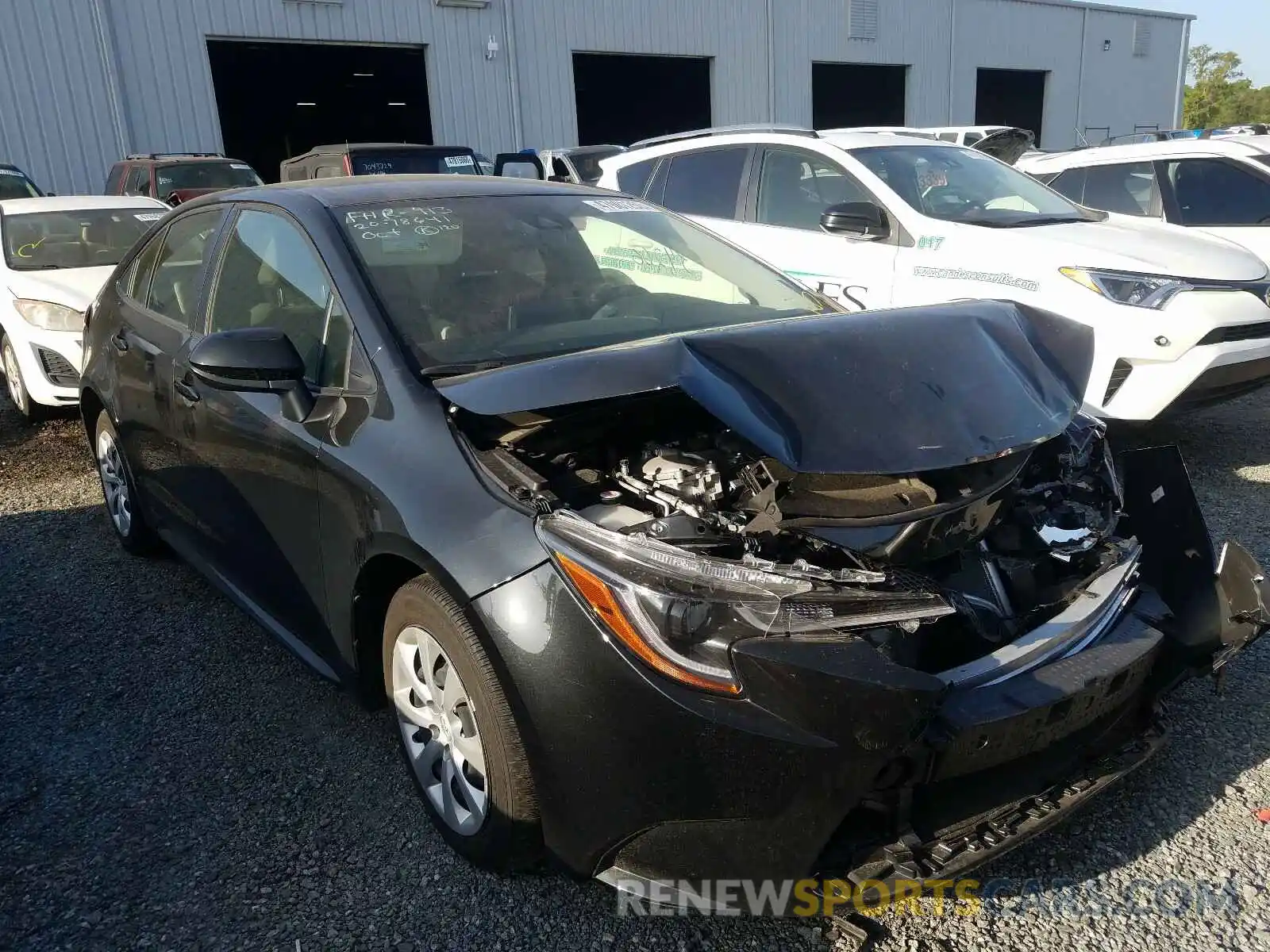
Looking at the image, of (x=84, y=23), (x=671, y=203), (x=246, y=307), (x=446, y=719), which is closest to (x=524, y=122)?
(x=84, y=23)

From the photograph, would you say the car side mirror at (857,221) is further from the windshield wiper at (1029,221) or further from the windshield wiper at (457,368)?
the windshield wiper at (457,368)

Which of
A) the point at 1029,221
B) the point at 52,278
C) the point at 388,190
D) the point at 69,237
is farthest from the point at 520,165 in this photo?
the point at 388,190

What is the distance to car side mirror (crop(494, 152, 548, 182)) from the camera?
14336mm

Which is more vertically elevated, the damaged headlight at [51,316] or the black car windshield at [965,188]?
the black car windshield at [965,188]

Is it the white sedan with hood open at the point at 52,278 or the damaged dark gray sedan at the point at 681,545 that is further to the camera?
the white sedan with hood open at the point at 52,278

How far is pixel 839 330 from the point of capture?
2.54 metres

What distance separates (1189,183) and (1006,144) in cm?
138

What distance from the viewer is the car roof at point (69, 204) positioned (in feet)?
25.8

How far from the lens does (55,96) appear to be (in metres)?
15.4

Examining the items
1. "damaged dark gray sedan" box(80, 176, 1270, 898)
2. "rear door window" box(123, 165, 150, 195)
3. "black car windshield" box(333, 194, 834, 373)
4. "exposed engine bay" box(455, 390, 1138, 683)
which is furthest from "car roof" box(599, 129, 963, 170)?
"rear door window" box(123, 165, 150, 195)

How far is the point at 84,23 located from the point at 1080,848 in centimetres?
1813

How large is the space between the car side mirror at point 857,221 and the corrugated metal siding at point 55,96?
14.7m

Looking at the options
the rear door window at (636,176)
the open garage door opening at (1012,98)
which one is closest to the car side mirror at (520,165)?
the rear door window at (636,176)

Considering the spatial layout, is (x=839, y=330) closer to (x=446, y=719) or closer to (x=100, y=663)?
(x=446, y=719)
